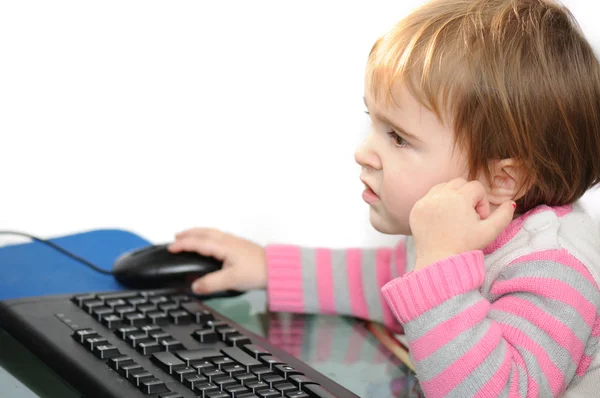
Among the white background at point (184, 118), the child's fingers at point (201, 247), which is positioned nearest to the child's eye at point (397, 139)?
the child's fingers at point (201, 247)

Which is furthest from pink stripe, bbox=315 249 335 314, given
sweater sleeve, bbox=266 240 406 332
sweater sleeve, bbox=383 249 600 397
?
sweater sleeve, bbox=383 249 600 397

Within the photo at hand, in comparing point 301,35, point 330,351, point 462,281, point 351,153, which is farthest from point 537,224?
point 301,35

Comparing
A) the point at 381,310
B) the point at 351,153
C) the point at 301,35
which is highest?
the point at 301,35

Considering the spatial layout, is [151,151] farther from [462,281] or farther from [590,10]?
[462,281]

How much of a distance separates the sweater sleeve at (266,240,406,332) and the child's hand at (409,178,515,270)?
0.28 m

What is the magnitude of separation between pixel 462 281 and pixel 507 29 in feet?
0.77

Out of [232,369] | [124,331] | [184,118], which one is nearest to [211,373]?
[232,369]

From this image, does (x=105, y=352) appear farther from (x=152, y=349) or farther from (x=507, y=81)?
(x=507, y=81)

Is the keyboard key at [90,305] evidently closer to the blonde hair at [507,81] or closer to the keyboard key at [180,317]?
A: the keyboard key at [180,317]

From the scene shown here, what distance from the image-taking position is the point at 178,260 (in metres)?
1.09

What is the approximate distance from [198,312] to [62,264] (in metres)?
0.28

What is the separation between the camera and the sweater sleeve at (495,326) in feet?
2.50

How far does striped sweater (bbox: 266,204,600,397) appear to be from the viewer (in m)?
0.76

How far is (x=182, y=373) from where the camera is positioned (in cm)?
77
